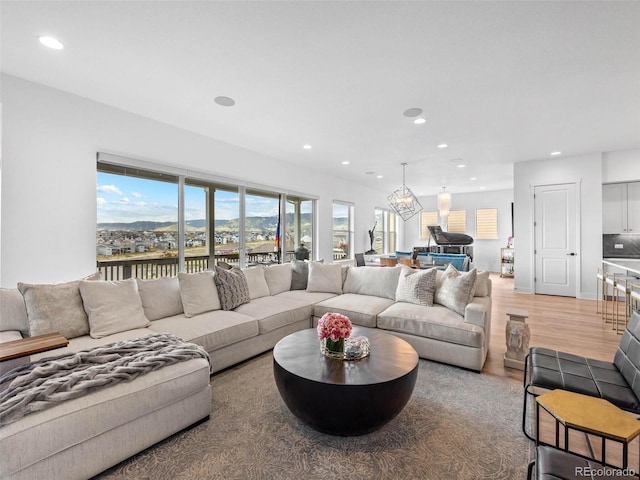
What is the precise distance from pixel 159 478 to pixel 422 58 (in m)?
3.44

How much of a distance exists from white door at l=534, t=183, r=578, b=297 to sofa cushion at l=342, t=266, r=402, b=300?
419 cm

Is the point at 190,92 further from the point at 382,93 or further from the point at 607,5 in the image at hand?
the point at 607,5

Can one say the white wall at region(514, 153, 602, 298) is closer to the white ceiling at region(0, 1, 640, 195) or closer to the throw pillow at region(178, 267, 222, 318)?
the white ceiling at region(0, 1, 640, 195)

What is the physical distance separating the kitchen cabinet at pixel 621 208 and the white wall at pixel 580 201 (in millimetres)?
639

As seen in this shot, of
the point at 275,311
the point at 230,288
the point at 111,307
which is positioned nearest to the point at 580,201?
the point at 275,311

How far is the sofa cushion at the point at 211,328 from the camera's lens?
2627mm

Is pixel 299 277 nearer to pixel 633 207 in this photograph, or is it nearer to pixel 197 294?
pixel 197 294

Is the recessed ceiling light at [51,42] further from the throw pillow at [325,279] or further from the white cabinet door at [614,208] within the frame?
the white cabinet door at [614,208]

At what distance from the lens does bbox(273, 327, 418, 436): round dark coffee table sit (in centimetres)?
175

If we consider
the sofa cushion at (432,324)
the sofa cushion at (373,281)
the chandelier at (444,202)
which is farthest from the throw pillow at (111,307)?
the chandelier at (444,202)

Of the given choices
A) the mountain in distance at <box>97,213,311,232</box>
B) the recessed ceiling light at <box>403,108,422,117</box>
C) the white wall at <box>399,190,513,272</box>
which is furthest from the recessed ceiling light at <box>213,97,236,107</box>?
the white wall at <box>399,190,513,272</box>

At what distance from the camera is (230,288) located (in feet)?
11.2

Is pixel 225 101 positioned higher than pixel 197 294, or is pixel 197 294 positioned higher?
pixel 225 101

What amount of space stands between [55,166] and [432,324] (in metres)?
4.25
